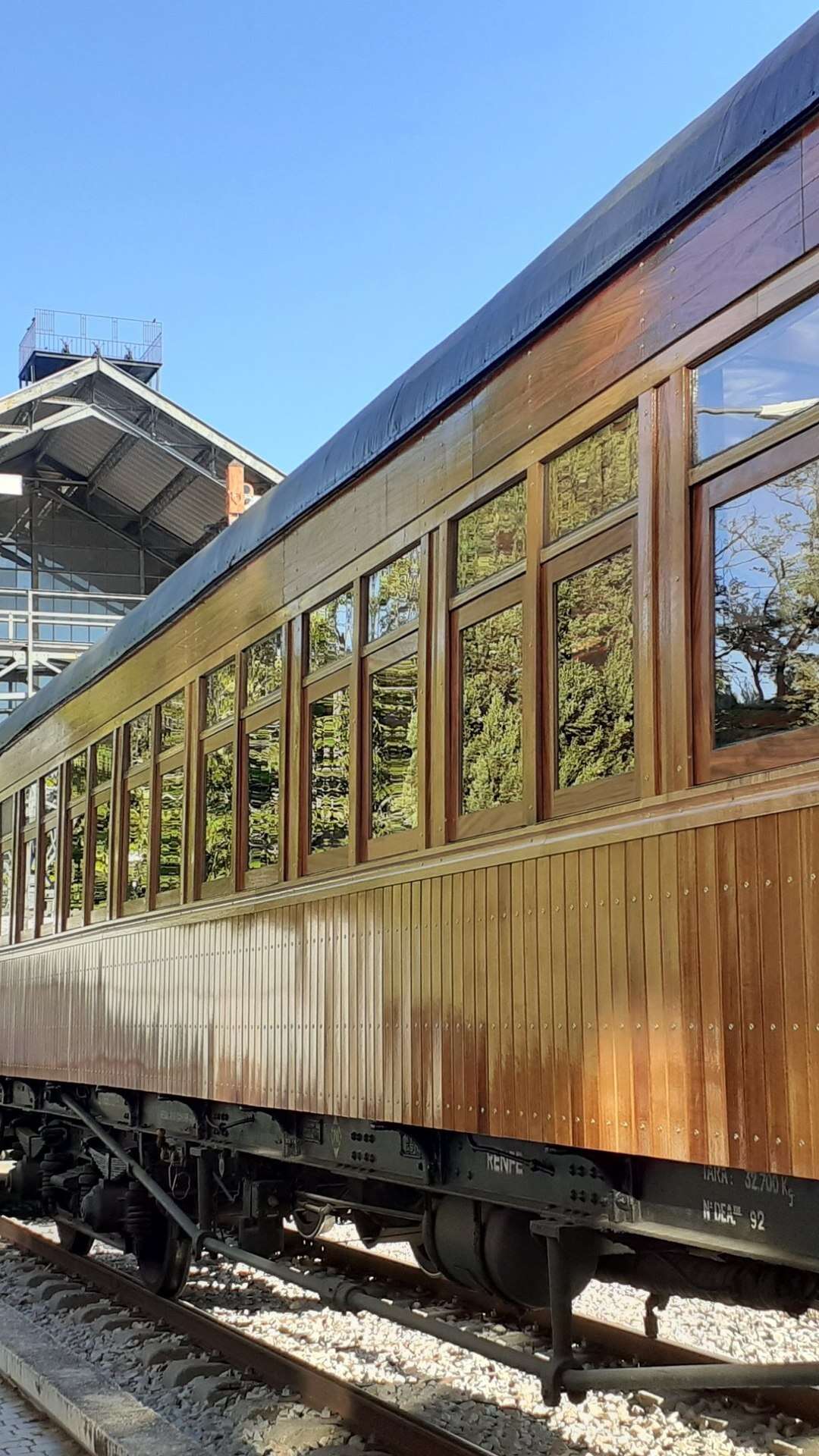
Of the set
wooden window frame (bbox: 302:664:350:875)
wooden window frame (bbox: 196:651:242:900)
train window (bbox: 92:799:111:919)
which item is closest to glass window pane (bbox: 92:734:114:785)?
train window (bbox: 92:799:111:919)

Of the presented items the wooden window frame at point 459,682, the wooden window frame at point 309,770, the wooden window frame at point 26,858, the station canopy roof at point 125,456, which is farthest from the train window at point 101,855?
the station canopy roof at point 125,456

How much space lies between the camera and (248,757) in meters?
6.77

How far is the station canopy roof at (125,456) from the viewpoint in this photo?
81.3ft

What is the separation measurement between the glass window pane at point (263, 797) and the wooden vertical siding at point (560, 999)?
0.90ft

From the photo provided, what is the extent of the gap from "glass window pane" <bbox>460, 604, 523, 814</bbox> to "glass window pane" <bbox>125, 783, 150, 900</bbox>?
366 centimetres

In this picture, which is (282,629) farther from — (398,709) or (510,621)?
(510,621)

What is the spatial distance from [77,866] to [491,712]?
5.45m

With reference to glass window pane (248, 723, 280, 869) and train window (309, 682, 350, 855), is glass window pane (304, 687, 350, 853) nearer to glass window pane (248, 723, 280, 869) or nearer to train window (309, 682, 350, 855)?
train window (309, 682, 350, 855)

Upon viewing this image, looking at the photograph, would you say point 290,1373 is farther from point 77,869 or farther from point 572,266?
point 572,266

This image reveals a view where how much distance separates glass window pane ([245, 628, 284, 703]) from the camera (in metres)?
6.48

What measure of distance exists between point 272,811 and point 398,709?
1.34 meters

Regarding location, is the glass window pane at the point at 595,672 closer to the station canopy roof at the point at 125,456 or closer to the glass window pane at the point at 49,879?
the glass window pane at the point at 49,879

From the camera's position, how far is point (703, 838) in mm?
3604

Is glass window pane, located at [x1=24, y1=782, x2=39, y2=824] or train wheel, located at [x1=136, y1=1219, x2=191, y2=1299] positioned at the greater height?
glass window pane, located at [x1=24, y1=782, x2=39, y2=824]
